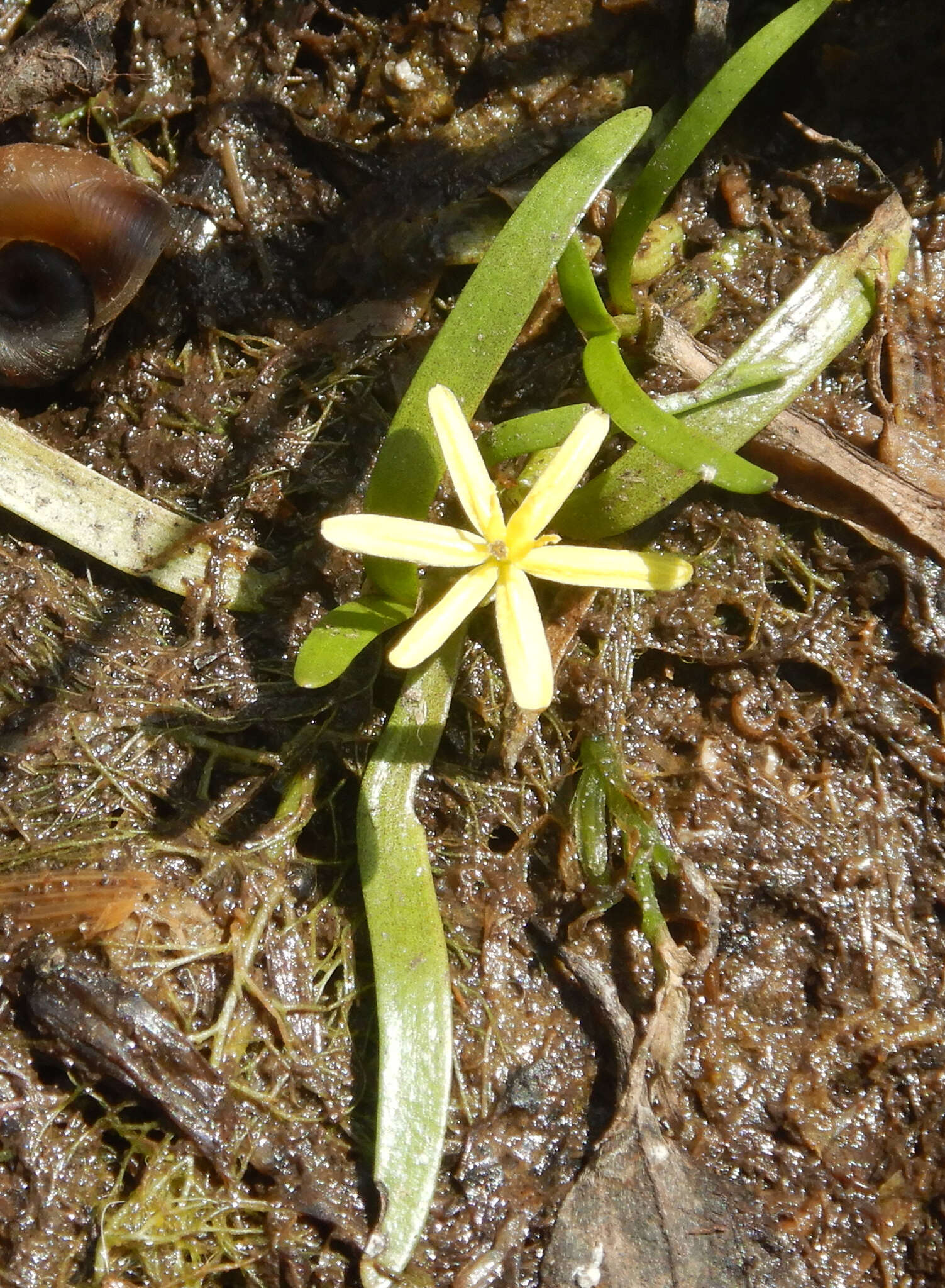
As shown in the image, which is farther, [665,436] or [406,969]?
[406,969]

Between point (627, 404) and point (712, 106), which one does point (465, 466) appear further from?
point (712, 106)

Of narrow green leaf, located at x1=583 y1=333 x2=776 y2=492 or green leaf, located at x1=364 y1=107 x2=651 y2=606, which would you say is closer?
narrow green leaf, located at x1=583 y1=333 x2=776 y2=492

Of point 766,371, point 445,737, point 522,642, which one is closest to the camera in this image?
point 522,642

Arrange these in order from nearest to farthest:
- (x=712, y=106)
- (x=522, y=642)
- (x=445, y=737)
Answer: (x=522, y=642)
(x=712, y=106)
(x=445, y=737)

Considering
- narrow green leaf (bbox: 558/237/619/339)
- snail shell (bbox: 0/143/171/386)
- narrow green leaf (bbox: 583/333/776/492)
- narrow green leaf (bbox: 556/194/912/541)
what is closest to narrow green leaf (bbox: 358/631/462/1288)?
narrow green leaf (bbox: 556/194/912/541)

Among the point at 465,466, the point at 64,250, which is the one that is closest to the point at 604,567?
the point at 465,466

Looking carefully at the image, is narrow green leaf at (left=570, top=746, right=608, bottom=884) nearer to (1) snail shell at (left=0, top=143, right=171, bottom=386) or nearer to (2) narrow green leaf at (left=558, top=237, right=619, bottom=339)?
(2) narrow green leaf at (left=558, top=237, right=619, bottom=339)

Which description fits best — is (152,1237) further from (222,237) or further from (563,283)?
(222,237)
